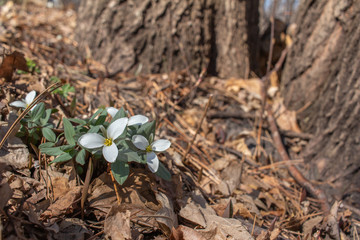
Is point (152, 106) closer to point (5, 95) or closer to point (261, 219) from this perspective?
point (5, 95)

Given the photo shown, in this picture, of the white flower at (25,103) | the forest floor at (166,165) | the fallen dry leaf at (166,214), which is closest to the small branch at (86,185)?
the forest floor at (166,165)

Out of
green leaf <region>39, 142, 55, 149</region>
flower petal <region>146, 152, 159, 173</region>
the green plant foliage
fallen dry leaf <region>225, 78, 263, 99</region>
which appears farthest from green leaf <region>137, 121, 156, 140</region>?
fallen dry leaf <region>225, 78, 263, 99</region>

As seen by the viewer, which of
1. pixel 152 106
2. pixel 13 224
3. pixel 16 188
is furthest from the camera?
pixel 152 106

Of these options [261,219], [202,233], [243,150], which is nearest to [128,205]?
[202,233]

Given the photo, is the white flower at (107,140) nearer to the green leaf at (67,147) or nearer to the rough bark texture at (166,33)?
the green leaf at (67,147)

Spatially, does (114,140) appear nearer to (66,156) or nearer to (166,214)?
(66,156)

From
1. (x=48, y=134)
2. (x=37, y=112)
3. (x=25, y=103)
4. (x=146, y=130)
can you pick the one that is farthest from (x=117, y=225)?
(x=25, y=103)
